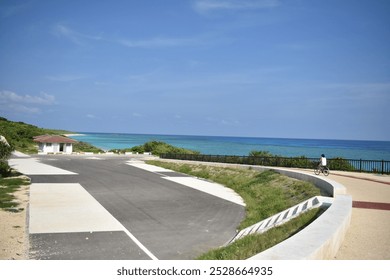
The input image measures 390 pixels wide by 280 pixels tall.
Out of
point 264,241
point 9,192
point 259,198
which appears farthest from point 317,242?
point 9,192

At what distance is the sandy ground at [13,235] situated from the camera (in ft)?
31.7

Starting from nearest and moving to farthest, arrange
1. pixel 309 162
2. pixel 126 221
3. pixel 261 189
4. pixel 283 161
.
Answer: pixel 126 221 → pixel 261 189 → pixel 309 162 → pixel 283 161

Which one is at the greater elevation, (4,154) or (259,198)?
(4,154)

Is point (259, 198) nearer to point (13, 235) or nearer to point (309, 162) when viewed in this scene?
point (309, 162)

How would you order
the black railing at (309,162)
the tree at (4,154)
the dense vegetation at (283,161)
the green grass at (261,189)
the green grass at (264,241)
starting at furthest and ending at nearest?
the tree at (4,154), the dense vegetation at (283,161), the black railing at (309,162), the green grass at (261,189), the green grass at (264,241)

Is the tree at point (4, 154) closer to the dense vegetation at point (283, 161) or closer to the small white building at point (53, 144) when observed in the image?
the dense vegetation at point (283, 161)

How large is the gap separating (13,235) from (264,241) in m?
8.30

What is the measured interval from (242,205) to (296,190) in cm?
292

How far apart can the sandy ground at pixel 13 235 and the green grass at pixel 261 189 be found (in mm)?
7821

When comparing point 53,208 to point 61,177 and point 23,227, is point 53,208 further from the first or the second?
point 61,177

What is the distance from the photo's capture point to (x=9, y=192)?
64.1ft

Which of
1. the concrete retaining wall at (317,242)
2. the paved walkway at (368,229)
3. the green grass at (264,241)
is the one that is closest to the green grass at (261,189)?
the paved walkway at (368,229)

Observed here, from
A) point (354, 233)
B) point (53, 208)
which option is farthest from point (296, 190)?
point (53, 208)

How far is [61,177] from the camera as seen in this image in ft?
88.8
